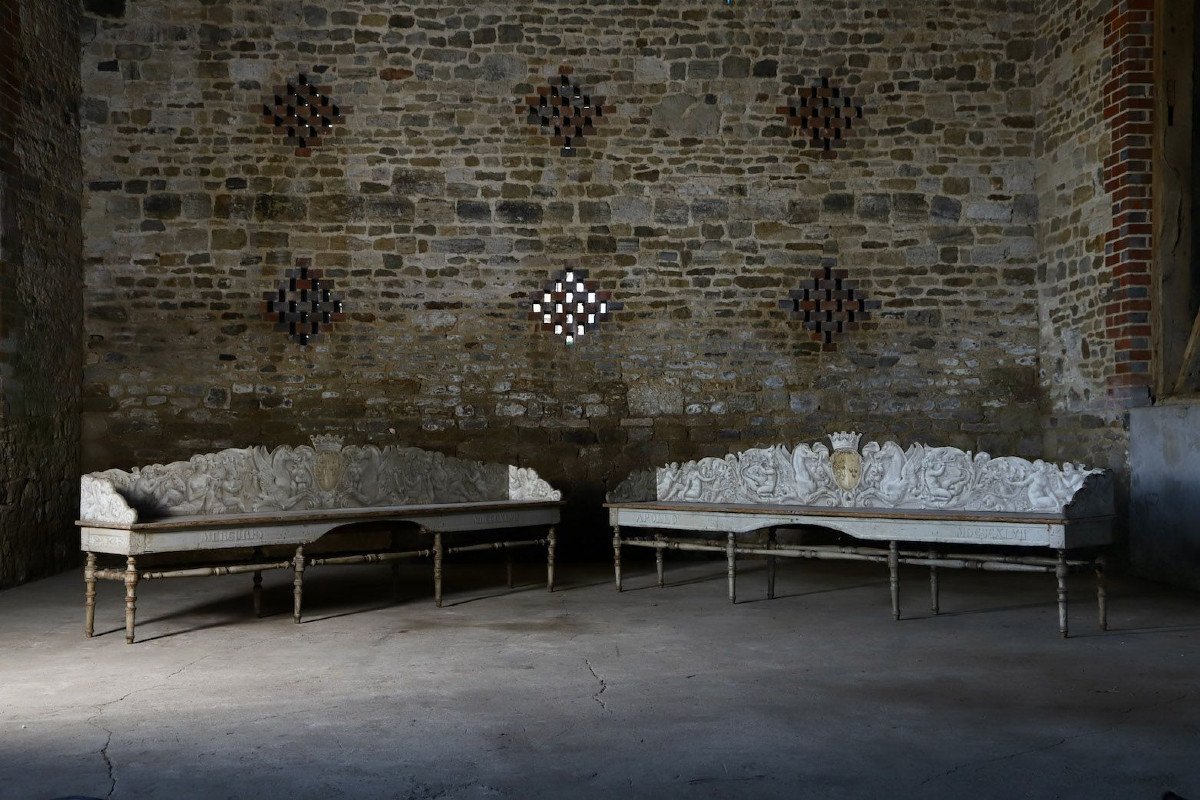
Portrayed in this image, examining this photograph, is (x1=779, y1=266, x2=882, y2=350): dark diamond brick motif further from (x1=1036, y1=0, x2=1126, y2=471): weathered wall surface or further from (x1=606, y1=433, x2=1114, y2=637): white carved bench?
(x1=606, y1=433, x2=1114, y2=637): white carved bench

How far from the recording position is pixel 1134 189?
7031 mm

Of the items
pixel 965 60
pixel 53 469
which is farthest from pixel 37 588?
pixel 965 60

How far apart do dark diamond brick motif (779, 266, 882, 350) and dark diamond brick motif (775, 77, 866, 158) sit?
3.33 feet

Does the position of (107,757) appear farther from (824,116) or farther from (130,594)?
(824,116)

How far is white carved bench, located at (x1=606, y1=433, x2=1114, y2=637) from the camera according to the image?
199 inches

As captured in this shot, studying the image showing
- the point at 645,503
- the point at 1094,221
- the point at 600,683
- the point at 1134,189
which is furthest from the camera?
the point at 1094,221

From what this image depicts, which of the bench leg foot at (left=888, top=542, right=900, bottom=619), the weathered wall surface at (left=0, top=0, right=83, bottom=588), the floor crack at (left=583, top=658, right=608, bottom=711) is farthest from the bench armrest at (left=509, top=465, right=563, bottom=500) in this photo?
the weathered wall surface at (left=0, top=0, right=83, bottom=588)

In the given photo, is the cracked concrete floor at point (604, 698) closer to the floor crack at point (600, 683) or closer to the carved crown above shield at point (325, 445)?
the floor crack at point (600, 683)

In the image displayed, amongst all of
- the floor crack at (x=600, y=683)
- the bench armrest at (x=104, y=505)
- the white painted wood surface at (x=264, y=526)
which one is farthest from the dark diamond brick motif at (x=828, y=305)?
the bench armrest at (x=104, y=505)

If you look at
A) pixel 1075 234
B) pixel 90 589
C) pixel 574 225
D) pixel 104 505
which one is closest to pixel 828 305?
pixel 1075 234

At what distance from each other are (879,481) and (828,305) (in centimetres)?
278

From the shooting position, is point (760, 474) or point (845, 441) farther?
point (760, 474)

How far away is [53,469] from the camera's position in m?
7.42

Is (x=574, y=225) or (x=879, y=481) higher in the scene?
(x=574, y=225)
